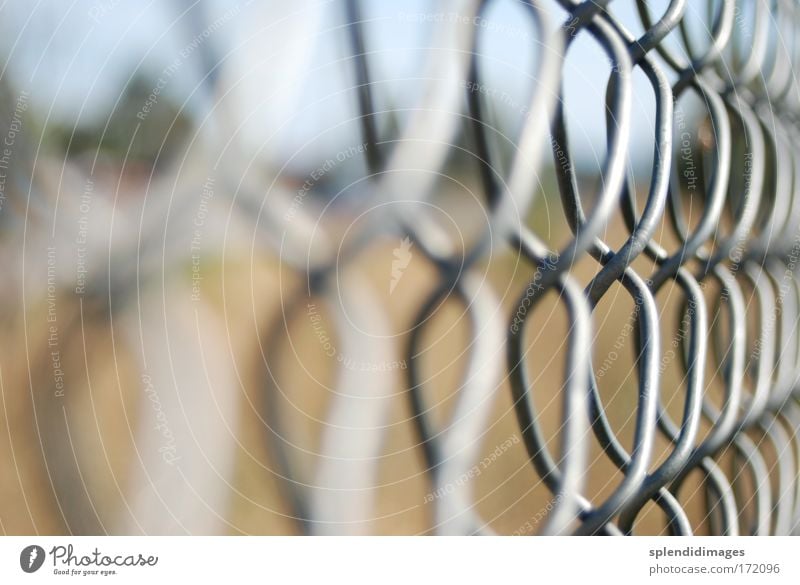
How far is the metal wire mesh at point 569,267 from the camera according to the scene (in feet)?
0.72

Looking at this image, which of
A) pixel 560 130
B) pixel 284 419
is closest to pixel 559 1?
pixel 560 130

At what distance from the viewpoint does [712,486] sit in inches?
9.8
